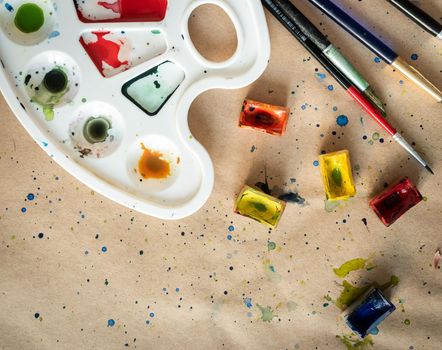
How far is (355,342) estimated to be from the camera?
1.00m

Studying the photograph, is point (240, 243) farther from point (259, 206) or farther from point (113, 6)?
point (113, 6)

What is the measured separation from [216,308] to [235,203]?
20cm

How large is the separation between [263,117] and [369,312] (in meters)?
0.39

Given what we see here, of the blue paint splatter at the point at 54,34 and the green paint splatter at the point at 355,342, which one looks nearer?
the blue paint splatter at the point at 54,34

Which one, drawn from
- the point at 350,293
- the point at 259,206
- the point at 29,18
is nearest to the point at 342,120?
the point at 259,206

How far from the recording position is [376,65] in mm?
948

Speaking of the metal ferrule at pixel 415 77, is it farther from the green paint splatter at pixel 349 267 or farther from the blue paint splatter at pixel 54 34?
the blue paint splatter at pixel 54 34

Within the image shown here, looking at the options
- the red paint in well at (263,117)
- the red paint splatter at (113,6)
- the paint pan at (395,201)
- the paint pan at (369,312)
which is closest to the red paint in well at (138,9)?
the red paint splatter at (113,6)

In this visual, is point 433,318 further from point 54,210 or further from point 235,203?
point 54,210

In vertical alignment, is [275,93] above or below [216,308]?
above

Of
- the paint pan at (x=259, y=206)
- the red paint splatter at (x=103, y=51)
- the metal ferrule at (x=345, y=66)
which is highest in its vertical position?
the metal ferrule at (x=345, y=66)

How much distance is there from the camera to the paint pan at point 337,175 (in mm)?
943

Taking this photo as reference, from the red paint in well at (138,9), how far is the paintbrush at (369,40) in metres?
0.26

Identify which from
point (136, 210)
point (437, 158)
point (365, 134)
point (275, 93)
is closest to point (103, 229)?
point (136, 210)
